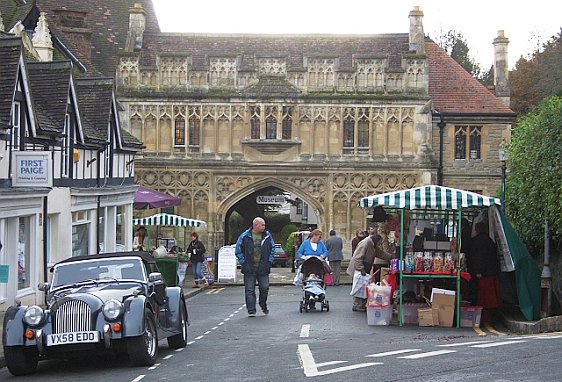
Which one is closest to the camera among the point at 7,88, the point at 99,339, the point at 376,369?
the point at 376,369

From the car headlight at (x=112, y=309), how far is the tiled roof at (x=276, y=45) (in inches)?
1279

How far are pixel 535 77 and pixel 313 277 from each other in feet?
124

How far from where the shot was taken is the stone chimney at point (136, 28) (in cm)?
4634

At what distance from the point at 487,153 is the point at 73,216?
71.0 feet

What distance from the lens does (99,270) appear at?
15.6 metres

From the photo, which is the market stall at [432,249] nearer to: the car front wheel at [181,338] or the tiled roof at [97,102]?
the car front wheel at [181,338]

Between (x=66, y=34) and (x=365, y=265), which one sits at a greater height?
(x=66, y=34)

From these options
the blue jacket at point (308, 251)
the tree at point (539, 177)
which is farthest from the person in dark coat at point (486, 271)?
the blue jacket at point (308, 251)

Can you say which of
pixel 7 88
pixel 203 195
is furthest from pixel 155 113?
pixel 7 88

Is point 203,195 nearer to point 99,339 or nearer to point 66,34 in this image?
point 66,34

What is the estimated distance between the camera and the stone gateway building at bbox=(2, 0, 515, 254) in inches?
1754

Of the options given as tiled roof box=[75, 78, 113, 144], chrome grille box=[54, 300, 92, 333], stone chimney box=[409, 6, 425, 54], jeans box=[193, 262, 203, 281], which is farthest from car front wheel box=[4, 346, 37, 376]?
stone chimney box=[409, 6, 425, 54]

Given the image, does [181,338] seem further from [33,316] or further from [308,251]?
[308,251]

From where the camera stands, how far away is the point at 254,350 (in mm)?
15336
